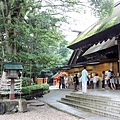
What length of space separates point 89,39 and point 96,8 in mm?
3591

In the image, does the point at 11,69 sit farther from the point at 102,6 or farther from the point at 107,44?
the point at 107,44

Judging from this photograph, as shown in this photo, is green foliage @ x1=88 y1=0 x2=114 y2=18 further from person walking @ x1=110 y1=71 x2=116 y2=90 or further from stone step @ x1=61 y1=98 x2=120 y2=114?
stone step @ x1=61 y1=98 x2=120 y2=114

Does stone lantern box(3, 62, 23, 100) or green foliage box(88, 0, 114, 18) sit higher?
green foliage box(88, 0, 114, 18)

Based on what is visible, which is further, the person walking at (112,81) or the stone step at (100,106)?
the person walking at (112,81)

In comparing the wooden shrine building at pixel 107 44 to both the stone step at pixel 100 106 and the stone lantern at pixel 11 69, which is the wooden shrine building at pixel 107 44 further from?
the stone lantern at pixel 11 69

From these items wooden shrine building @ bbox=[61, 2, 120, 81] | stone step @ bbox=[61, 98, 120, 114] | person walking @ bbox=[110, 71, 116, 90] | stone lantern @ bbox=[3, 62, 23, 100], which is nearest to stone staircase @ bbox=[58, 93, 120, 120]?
stone step @ bbox=[61, 98, 120, 114]

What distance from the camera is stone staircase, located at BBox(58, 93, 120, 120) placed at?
6.69 metres

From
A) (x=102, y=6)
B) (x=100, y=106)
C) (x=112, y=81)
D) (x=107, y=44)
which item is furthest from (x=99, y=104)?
(x=107, y=44)

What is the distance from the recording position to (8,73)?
8.74 m

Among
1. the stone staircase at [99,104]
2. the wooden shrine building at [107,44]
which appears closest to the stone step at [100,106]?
the stone staircase at [99,104]

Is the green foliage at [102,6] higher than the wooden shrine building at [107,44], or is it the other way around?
the green foliage at [102,6]

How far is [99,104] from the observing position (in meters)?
7.79

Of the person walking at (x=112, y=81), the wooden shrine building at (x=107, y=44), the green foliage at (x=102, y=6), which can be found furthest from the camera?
the person walking at (x=112, y=81)

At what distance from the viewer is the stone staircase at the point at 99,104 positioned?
669 centimetres
